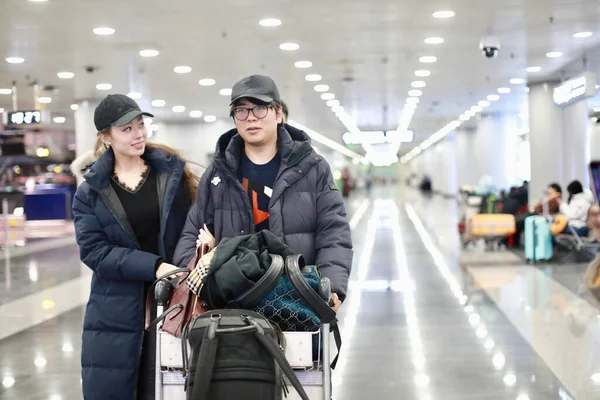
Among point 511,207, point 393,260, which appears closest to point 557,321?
point 393,260

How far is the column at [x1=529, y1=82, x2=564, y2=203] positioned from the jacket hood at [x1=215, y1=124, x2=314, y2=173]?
1971cm

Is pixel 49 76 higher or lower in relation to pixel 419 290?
higher

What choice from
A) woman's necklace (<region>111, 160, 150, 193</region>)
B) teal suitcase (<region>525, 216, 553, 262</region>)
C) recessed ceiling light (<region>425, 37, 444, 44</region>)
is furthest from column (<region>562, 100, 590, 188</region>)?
woman's necklace (<region>111, 160, 150, 193</region>)

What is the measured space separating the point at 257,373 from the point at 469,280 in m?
10.6

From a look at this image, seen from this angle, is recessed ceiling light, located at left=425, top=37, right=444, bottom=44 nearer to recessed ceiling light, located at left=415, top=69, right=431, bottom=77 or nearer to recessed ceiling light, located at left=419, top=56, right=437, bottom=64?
recessed ceiling light, located at left=419, top=56, right=437, bottom=64

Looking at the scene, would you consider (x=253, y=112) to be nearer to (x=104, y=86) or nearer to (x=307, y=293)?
(x=307, y=293)

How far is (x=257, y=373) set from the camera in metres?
2.83

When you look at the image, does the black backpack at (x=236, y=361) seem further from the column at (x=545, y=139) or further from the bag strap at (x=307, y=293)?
the column at (x=545, y=139)

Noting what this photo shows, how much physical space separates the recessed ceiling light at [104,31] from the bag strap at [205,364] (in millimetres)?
11378

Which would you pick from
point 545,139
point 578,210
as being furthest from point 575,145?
point 578,210

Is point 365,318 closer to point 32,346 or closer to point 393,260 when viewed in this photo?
point 32,346

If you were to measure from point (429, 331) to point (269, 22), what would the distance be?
6.04 metres

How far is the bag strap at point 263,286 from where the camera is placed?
9.64ft

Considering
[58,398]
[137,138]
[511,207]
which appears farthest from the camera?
[511,207]
